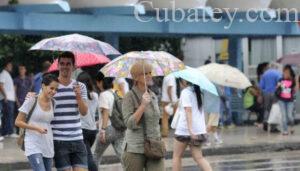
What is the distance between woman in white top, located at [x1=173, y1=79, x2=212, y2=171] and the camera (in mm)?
11859

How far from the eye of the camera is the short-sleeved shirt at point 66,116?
9211 mm

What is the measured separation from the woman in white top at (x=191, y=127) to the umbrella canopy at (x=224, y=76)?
6840mm

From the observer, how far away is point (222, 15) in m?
23.1

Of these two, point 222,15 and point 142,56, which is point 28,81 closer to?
point 222,15

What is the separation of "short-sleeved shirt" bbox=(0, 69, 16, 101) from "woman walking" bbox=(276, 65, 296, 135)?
6.52m

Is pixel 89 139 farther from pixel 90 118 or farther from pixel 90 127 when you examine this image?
pixel 90 118

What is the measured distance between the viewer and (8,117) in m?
20.2

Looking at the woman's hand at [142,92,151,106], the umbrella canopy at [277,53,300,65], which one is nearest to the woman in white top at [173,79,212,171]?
the woman's hand at [142,92,151,106]

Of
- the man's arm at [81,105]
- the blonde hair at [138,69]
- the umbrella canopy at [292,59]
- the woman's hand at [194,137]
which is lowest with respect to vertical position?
the woman's hand at [194,137]

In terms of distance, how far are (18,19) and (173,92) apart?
3835 millimetres

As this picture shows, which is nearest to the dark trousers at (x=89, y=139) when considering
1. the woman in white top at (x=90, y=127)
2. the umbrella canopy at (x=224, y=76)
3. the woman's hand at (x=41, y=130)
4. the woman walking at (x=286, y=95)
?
the woman in white top at (x=90, y=127)

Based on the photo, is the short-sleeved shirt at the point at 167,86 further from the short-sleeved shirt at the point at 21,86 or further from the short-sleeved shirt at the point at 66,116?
the short-sleeved shirt at the point at 66,116

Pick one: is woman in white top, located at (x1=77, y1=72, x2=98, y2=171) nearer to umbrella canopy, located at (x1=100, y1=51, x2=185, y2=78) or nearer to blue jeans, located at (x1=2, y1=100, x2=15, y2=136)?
umbrella canopy, located at (x1=100, y1=51, x2=185, y2=78)

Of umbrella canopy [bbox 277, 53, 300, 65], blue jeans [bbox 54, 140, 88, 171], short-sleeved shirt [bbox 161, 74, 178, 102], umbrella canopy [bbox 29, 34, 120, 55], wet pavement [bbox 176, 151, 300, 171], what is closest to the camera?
blue jeans [bbox 54, 140, 88, 171]
